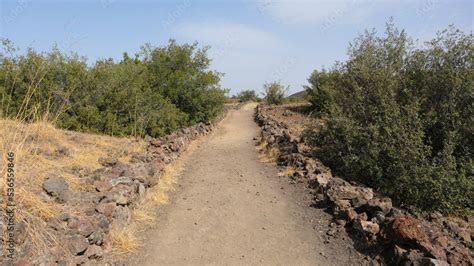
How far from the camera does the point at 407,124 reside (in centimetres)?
882

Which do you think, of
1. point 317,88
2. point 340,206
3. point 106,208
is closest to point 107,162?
point 106,208

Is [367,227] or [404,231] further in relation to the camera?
[367,227]

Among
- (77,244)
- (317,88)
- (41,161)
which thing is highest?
(317,88)

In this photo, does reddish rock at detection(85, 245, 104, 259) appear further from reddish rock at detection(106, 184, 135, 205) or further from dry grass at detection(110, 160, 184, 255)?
reddish rock at detection(106, 184, 135, 205)

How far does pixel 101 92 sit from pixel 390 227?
1024cm

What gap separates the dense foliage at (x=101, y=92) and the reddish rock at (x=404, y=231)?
304 inches

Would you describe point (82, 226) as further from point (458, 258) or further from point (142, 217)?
point (458, 258)

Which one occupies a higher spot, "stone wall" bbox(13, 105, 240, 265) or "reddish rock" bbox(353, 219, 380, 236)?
"stone wall" bbox(13, 105, 240, 265)

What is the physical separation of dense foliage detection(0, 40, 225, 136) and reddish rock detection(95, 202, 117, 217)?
4616mm

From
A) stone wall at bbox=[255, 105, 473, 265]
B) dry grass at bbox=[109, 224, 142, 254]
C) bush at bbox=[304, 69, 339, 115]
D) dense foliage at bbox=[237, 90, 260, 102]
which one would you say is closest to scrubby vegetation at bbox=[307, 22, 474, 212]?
stone wall at bbox=[255, 105, 473, 265]

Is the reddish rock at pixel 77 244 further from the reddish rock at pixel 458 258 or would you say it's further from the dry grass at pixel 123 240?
the reddish rock at pixel 458 258

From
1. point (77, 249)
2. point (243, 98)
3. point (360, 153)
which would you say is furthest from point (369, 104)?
point (243, 98)

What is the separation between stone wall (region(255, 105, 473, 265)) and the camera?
454cm

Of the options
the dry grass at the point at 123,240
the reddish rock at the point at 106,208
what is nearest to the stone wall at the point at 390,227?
the dry grass at the point at 123,240
